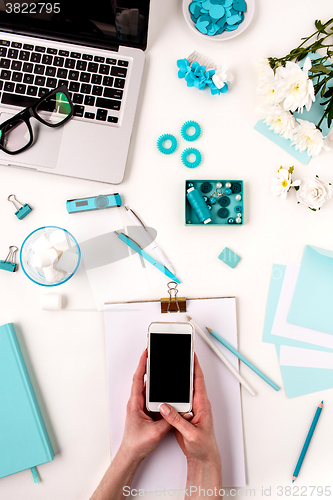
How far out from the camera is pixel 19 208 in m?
0.94

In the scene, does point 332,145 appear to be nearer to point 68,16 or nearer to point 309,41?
point 309,41

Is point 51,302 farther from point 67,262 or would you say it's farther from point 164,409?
point 164,409

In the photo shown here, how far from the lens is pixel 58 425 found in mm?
920

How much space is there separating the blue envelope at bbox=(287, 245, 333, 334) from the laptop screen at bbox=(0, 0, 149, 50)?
28.1 inches

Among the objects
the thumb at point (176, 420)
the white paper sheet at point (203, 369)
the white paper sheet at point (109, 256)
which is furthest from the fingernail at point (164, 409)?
the white paper sheet at point (109, 256)

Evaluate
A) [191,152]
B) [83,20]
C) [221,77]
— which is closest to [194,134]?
[191,152]

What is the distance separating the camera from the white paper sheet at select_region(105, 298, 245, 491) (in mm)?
906

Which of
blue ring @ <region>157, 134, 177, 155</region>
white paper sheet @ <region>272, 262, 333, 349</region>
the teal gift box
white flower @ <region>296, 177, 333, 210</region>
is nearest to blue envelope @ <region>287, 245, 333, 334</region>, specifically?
white paper sheet @ <region>272, 262, 333, 349</region>

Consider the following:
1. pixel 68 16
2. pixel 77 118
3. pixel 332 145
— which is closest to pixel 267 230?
pixel 332 145

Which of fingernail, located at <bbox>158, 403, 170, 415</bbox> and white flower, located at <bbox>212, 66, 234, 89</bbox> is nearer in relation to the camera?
fingernail, located at <bbox>158, 403, 170, 415</bbox>

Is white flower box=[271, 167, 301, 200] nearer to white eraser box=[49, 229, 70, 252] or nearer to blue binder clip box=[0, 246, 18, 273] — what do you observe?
white eraser box=[49, 229, 70, 252]

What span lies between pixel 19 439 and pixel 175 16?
1.15m

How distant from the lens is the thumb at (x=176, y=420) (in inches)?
32.4

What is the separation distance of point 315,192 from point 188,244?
1.11 feet
